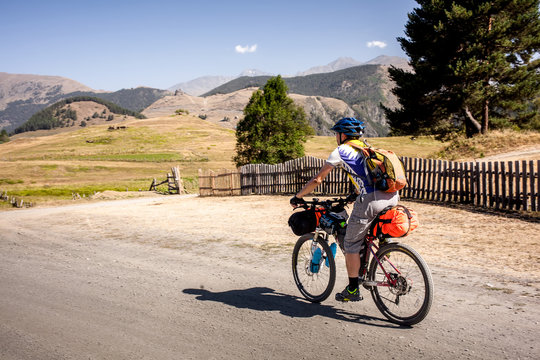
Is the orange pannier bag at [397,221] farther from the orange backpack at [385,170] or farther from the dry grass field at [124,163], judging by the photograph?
the dry grass field at [124,163]

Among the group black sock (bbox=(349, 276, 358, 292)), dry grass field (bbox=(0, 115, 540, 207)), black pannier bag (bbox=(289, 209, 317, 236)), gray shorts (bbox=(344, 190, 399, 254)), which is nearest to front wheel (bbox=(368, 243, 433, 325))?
black sock (bbox=(349, 276, 358, 292))

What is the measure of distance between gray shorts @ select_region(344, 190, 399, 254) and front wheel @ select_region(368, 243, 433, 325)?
0.28 meters

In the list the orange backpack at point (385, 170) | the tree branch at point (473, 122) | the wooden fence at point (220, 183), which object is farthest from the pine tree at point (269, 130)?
the orange backpack at point (385, 170)

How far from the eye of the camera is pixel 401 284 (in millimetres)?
4078

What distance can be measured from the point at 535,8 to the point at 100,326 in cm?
3496

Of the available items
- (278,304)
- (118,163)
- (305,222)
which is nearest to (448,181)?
(305,222)

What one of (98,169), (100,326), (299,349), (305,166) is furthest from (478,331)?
(98,169)

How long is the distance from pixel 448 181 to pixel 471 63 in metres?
16.1

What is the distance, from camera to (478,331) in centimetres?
383

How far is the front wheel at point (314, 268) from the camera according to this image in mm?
4727

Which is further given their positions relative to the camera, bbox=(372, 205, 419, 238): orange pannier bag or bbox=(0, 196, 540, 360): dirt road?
bbox=(372, 205, 419, 238): orange pannier bag

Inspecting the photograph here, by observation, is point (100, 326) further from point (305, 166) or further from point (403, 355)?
point (305, 166)

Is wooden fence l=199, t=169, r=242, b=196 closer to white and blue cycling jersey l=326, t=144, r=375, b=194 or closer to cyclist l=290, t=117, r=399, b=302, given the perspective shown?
cyclist l=290, t=117, r=399, b=302

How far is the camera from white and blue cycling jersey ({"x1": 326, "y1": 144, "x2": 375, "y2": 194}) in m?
4.05
